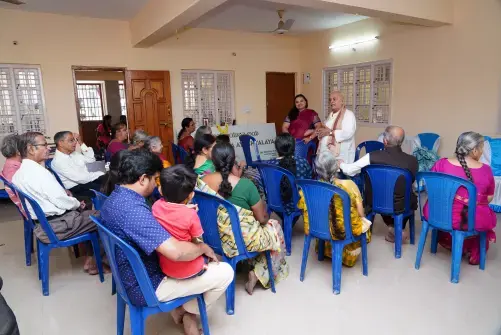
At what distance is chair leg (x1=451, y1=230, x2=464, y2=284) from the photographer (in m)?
2.39

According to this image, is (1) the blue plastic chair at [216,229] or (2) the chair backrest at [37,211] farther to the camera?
(2) the chair backrest at [37,211]

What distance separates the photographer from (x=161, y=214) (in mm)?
1553

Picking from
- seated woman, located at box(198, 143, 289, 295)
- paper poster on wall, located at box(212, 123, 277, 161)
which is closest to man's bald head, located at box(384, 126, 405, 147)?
seated woman, located at box(198, 143, 289, 295)

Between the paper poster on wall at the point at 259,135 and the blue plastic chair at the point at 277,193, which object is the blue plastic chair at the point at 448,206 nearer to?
the blue plastic chair at the point at 277,193

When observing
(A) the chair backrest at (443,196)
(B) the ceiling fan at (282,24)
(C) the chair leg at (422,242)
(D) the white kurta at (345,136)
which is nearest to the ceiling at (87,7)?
(B) the ceiling fan at (282,24)

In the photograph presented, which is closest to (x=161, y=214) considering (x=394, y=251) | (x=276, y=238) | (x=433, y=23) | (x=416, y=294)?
(x=276, y=238)

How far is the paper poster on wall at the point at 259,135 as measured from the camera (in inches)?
251

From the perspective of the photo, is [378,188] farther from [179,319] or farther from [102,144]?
[102,144]

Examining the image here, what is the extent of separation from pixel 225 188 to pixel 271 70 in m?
5.69

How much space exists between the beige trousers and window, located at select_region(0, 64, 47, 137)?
4.98 meters

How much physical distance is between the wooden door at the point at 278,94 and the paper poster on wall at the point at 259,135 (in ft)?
2.63

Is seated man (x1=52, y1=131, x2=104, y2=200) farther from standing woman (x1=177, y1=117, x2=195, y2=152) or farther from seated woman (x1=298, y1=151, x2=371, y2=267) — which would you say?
seated woman (x1=298, y1=151, x2=371, y2=267)

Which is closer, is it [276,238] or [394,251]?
[276,238]

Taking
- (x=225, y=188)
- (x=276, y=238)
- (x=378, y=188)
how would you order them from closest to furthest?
(x=225, y=188) < (x=276, y=238) < (x=378, y=188)
